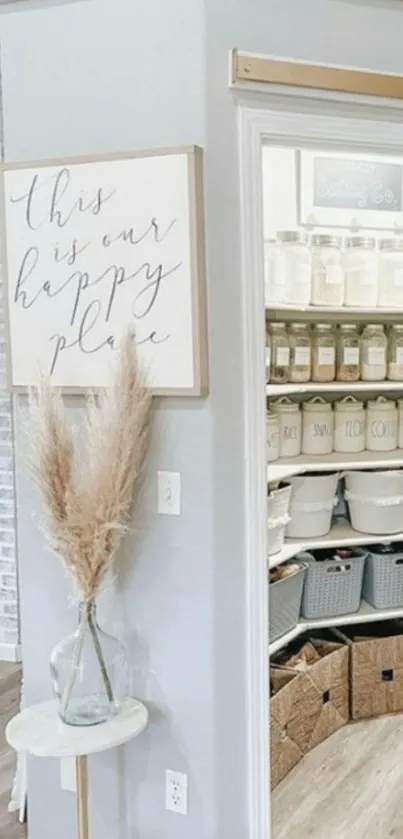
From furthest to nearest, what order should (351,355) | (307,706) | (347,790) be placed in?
(351,355)
(307,706)
(347,790)

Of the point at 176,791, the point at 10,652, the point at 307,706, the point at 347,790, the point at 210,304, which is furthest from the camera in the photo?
the point at 10,652

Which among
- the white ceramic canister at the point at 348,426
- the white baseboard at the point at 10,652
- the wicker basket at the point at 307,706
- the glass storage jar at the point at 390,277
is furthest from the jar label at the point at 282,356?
the white baseboard at the point at 10,652

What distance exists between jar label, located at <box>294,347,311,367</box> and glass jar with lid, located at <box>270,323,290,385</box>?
0.04 m

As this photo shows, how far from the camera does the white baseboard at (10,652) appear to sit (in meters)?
3.81

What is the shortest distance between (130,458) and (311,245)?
1.42 meters

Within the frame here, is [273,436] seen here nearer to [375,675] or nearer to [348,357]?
[348,357]

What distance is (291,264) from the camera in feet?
9.43

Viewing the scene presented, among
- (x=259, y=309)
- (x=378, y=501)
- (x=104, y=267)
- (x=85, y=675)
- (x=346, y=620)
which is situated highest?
(x=104, y=267)

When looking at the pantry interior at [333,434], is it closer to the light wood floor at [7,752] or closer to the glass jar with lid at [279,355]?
the glass jar with lid at [279,355]

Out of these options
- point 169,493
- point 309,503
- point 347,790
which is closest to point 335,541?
point 309,503

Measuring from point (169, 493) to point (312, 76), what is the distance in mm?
1123

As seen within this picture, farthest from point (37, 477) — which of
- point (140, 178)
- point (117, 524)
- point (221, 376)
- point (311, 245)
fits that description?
point (311, 245)

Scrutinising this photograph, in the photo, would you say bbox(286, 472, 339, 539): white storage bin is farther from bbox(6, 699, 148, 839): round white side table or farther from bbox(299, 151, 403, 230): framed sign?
A: bbox(6, 699, 148, 839): round white side table

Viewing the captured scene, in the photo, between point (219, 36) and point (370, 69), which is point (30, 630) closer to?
point (219, 36)
